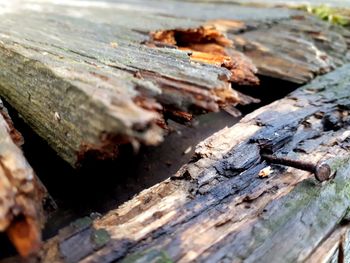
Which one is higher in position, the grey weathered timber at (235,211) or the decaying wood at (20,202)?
the decaying wood at (20,202)

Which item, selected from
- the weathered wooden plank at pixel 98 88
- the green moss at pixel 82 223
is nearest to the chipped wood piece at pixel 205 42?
the weathered wooden plank at pixel 98 88

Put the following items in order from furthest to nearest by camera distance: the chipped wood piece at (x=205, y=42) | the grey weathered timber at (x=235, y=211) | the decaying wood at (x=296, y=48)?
the decaying wood at (x=296, y=48) → the chipped wood piece at (x=205, y=42) → the grey weathered timber at (x=235, y=211)

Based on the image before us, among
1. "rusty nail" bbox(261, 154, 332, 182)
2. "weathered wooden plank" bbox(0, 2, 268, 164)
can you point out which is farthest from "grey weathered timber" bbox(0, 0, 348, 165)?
"rusty nail" bbox(261, 154, 332, 182)

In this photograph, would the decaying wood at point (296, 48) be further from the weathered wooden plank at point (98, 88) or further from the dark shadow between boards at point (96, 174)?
the weathered wooden plank at point (98, 88)

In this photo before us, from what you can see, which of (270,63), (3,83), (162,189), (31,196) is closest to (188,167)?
(162,189)

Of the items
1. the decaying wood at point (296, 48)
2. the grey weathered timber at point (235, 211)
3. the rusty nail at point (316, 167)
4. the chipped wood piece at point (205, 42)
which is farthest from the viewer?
the decaying wood at point (296, 48)

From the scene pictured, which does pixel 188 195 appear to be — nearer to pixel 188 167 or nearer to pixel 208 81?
pixel 188 167

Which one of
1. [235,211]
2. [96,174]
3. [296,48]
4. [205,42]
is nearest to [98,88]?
[235,211]
